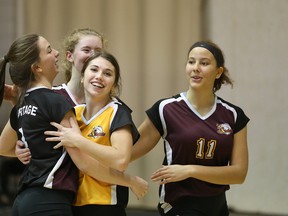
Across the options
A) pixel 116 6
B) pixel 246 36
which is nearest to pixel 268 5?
pixel 246 36

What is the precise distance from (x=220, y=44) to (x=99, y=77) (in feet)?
9.28

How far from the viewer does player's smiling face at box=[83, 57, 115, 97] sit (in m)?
2.28

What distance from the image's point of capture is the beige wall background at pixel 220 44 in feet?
15.7

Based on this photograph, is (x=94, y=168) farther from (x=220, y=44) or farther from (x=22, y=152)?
(x=220, y=44)

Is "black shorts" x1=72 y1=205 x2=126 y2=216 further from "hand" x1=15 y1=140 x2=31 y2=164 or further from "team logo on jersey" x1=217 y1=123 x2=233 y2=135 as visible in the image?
"team logo on jersey" x1=217 y1=123 x2=233 y2=135

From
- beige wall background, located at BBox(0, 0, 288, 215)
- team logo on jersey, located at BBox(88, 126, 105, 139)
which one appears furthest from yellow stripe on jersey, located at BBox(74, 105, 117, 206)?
beige wall background, located at BBox(0, 0, 288, 215)

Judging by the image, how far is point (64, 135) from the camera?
2.12m

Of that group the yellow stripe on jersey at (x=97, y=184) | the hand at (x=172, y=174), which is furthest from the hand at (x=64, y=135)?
the hand at (x=172, y=174)

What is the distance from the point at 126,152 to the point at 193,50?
699mm

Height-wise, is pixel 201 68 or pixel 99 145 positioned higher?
pixel 201 68

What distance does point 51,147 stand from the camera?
85.9 inches

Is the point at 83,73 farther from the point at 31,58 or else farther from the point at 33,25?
the point at 33,25

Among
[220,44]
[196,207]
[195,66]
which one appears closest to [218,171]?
[196,207]

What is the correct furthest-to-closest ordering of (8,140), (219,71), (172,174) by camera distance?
(219,71) → (8,140) → (172,174)
